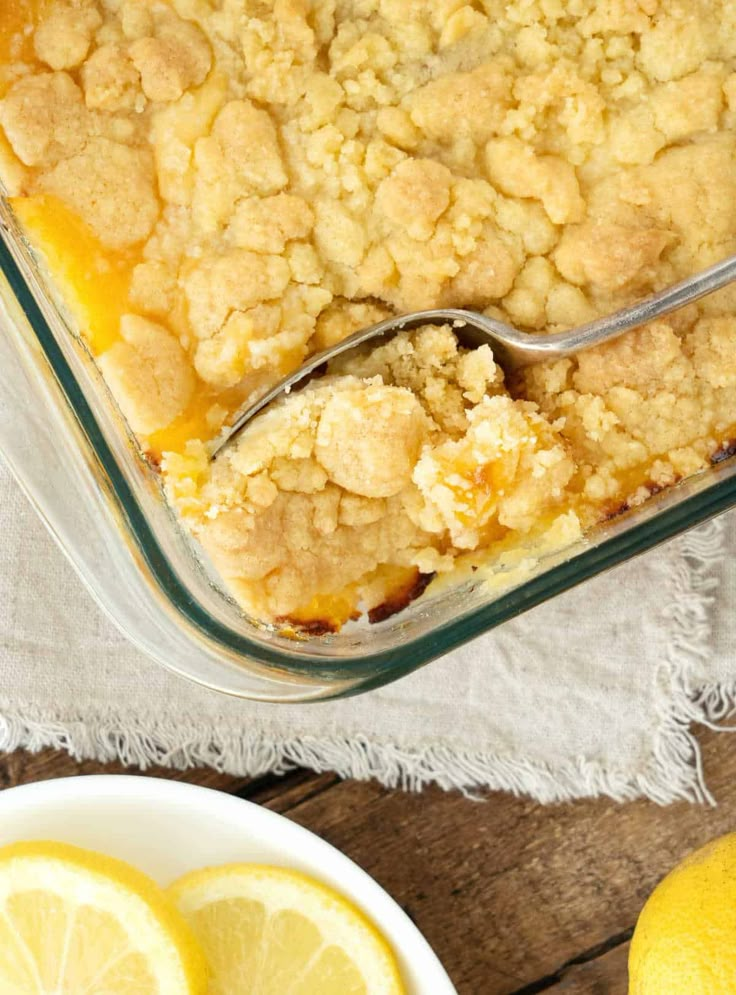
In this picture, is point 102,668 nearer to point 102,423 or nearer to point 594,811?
point 102,423

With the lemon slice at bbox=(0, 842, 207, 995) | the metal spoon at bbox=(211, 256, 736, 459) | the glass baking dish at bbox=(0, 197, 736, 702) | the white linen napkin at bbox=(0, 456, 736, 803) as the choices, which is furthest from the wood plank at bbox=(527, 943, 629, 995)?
the metal spoon at bbox=(211, 256, 736, 459)

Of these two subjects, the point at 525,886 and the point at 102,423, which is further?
the point at 525,886

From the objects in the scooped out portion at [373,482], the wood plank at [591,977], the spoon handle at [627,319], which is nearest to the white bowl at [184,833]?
the wood plank at [591,977]

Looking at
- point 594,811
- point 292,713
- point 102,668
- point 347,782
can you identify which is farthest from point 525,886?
point 102,668

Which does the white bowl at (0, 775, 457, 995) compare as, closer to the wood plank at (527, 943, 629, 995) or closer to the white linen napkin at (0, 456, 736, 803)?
the white linen napkin at (0, 456, 736, 803)

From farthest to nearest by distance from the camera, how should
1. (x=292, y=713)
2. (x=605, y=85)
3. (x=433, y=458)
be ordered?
(x=292, y=713) → (x=605, y=85) → (x=433, y=458)

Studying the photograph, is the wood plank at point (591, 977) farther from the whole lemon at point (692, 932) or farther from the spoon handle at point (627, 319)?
the spoon handle at point (627, 319)
